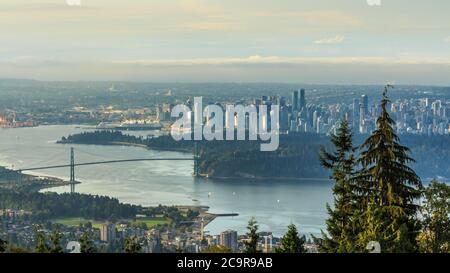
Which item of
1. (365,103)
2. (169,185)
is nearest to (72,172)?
(169,185)

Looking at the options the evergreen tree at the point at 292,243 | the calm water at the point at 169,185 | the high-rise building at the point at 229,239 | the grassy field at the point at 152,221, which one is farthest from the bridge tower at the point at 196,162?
the evergreen tree at the point at 292,243

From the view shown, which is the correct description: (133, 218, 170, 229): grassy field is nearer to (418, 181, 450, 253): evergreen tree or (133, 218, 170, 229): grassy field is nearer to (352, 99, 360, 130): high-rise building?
(352, 99, 360, 130): high-rise building

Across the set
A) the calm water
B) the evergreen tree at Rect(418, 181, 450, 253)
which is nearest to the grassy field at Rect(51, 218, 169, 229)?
the calm water

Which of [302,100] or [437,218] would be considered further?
[302,100]

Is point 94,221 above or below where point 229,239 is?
below

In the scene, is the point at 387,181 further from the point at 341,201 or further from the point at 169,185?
the point at 169,185

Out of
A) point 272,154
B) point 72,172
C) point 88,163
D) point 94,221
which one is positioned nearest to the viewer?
point 94,221
